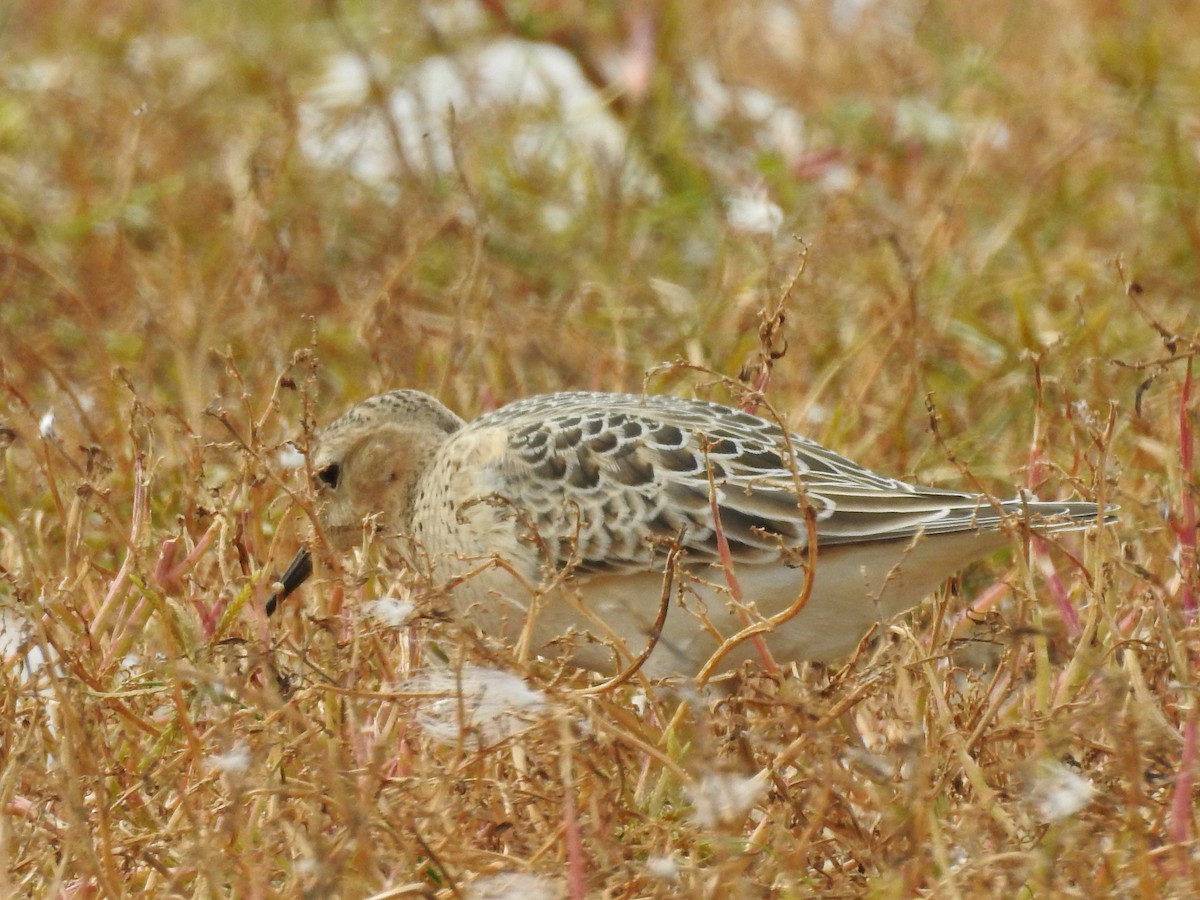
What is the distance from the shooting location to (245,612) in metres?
3.88

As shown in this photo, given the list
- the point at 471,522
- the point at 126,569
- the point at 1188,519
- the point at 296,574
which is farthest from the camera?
the point at 296,574

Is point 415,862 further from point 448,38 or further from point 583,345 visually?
point 448,38

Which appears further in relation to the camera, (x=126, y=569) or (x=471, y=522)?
(x=471, y=522)

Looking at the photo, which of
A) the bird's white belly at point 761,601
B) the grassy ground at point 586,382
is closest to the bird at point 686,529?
the bird's white belly at point 761,601

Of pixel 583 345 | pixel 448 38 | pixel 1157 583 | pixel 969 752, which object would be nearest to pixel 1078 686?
pixel 969 752

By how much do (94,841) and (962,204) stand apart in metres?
4.60

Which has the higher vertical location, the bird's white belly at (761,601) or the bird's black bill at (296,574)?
the bird's white belly at (761,601)

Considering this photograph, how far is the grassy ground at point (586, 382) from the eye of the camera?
307cm

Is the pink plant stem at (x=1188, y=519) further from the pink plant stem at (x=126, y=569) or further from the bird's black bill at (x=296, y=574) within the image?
the pink plant stem at (x=126, y=569)

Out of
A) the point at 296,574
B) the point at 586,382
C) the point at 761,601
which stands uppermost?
the point at 761,601

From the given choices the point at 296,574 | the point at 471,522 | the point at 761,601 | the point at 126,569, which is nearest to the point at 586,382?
the point at 296,574

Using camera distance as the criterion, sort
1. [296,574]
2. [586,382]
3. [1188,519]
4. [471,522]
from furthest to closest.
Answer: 1. [586,382]
2. [296,574]
3. [471,522]
4. [1188,519]

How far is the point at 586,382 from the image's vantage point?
585 centimetres

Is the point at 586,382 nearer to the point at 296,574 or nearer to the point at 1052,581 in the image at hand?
the point at 296,574
